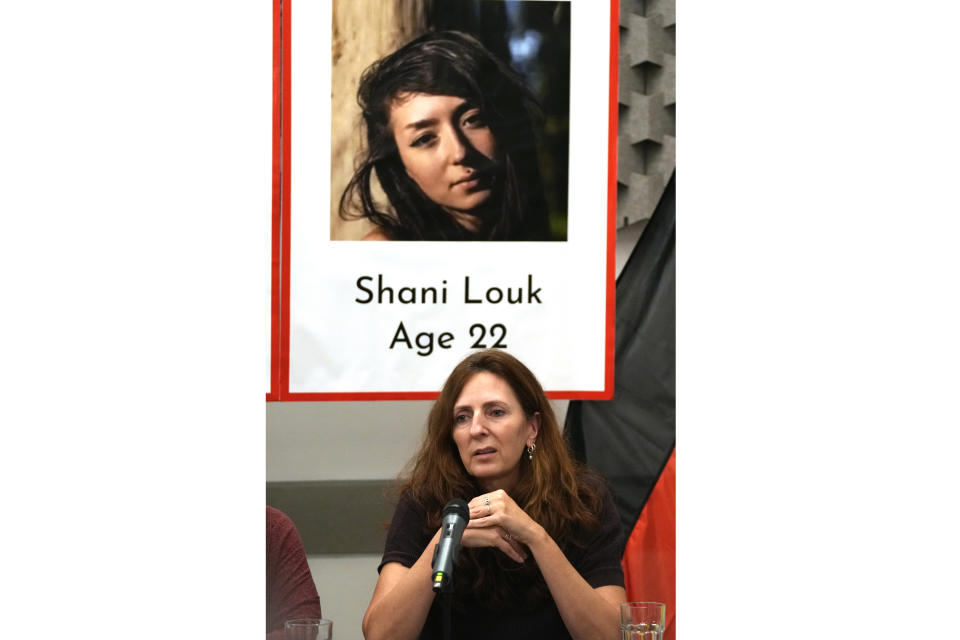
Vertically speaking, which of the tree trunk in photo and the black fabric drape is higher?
the tree trunk in photo

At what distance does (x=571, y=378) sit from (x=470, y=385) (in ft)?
0.85

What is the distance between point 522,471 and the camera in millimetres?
2320

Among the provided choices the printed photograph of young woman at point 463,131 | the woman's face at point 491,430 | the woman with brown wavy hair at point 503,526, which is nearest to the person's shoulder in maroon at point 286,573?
the woman with brown wavy hair at point 503,526

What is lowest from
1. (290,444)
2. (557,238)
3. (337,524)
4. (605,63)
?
Result: (337,524)

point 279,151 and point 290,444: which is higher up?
point 279,151

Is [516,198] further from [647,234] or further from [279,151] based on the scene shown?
[279,151]

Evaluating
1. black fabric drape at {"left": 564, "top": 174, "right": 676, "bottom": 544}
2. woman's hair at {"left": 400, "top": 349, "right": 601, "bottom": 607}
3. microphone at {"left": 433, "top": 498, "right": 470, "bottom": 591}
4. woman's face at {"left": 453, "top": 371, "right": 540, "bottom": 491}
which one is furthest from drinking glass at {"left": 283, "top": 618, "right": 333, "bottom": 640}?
black fabric drape at {"left": 564, "top": 174, "right": 676, "bottom": 544}

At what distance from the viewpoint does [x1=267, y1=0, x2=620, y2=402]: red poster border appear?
91.7 inches

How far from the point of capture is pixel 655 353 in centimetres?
246

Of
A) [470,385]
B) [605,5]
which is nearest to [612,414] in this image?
[470,385]

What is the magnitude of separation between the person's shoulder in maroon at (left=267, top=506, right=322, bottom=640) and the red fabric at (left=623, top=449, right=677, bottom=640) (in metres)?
0.74

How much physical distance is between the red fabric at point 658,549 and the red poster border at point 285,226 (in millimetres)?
281

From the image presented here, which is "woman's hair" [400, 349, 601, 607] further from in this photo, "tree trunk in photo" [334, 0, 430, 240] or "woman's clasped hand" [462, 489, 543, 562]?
A: "tree trunk in photo" [334, 0, 430, 240]

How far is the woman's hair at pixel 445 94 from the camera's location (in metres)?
2.36
